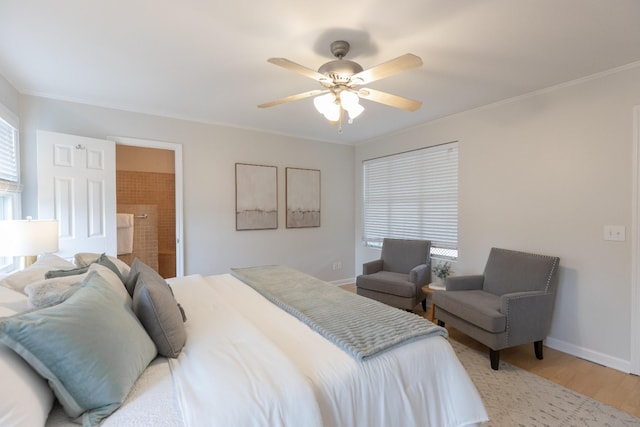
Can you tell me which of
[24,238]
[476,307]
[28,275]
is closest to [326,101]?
[28,275]

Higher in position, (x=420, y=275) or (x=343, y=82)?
Answer: (x=343, y=82)

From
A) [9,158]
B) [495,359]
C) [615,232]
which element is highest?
[9,158]

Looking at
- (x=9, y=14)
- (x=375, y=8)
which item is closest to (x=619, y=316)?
(x=375, y=8)

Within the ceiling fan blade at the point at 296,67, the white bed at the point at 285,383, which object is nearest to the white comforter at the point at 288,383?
the white bed at the point at 285,383

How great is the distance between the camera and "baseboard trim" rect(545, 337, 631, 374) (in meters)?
2.42

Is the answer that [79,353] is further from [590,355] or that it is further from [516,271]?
[590,355]

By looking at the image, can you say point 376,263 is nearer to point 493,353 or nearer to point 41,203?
point 493,353

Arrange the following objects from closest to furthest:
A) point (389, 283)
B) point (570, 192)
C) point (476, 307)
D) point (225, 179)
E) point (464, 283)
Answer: point (476, 307) < point (570, 192) < point (464, 283) < point (389, 283) < point (225, 179)

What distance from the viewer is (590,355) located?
8.51ft

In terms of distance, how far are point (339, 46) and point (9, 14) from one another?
1983mm

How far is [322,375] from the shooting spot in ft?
3.81

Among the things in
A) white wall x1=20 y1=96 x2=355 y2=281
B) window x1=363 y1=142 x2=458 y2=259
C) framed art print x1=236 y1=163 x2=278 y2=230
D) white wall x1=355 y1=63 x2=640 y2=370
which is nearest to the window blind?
white wall x1=20 y1=96 x2=355 y2=281

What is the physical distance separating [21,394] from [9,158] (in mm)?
2824

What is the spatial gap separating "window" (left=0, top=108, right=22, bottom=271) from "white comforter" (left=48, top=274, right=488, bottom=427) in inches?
82.4
